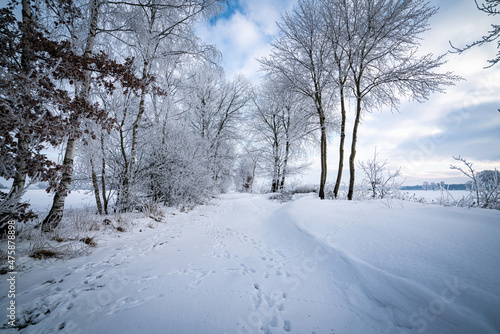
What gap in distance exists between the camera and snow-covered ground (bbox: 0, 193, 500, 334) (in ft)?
4.58

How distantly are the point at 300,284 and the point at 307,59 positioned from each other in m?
8.94

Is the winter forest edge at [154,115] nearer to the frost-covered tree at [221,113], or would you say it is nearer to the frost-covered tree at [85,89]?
the frost-covered tree at [85,89]

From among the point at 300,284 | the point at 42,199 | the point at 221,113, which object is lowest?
the point at 300,284

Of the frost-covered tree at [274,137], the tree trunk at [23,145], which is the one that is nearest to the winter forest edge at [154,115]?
the tree trunk at [23,145]

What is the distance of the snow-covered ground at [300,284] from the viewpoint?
1.40 metres

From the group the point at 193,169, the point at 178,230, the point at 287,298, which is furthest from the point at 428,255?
the point at 193,169

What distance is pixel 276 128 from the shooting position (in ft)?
49.3

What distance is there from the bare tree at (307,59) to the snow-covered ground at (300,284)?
552 cm

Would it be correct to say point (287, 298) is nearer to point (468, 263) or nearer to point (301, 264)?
point (301, 264)

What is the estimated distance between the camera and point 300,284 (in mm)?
2062

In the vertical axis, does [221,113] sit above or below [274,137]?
above

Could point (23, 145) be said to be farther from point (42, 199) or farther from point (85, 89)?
point (42, 199)

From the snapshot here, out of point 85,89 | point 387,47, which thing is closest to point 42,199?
point 85,89

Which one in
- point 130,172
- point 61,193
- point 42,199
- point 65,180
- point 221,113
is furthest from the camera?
point 221,113
